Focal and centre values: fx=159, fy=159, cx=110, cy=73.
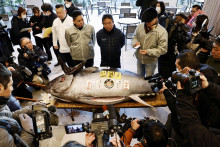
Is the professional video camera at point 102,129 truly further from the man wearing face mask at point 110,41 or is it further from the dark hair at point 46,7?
the dark hair at point 46,7

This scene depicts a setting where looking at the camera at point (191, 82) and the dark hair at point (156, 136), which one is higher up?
the camera at point (191, 82)

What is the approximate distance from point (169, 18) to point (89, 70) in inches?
75.5

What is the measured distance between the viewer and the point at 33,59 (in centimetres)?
292

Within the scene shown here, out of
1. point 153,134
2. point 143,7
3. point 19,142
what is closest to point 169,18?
point 143,7

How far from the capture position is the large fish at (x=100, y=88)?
2.00 meters

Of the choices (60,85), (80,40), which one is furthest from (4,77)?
(80,40)

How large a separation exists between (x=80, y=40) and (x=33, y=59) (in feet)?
3.19

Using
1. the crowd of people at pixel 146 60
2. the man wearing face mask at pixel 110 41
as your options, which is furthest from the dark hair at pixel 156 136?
the man wearing face mask at pixel 110 41

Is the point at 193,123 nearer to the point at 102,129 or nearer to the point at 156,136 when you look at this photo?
the point at 156,136

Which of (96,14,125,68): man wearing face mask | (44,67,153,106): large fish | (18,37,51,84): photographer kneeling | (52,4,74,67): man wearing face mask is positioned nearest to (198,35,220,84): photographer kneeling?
(44,67,153,106): large fish

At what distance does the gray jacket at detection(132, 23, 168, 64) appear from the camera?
2346 millimetres

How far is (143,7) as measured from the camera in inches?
173

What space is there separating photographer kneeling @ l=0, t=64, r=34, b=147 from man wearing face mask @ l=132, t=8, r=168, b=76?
5.65 feet

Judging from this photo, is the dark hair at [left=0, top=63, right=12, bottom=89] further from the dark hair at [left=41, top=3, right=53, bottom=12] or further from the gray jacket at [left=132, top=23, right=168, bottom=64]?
the dark hair at [left=41, top=3, right=53, bottom=12]
